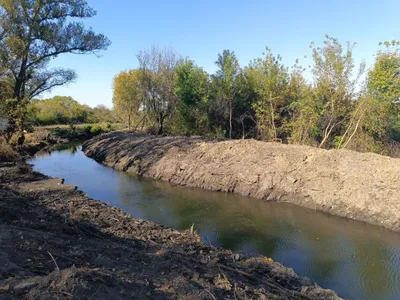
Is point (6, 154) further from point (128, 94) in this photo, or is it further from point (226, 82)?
point (128, 94)

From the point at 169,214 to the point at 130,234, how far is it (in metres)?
4.08

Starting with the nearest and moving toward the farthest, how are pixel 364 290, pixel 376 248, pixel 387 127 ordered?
pixel 364 290, pixel 376 248, pixel 387 127

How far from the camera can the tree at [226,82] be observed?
88.4 ft

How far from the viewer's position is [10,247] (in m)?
5.65

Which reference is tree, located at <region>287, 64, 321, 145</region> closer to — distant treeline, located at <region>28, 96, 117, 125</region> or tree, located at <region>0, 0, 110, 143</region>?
tree, located at <region>0, 0, 110, 143</region>

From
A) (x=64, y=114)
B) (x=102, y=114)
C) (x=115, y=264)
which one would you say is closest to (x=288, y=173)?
(x=115, y=264)

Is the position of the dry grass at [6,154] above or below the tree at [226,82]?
below

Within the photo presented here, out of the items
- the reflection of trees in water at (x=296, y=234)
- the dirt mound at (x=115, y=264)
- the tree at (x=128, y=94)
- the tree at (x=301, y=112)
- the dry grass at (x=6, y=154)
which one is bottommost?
the reflection of trees in water at (x=296, y=234)

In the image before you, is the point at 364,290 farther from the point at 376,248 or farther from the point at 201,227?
the point at 201,227

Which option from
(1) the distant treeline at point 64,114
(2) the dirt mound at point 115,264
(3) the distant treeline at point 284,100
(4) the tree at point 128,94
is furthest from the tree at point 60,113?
(2) the dirt mound at point 115,264

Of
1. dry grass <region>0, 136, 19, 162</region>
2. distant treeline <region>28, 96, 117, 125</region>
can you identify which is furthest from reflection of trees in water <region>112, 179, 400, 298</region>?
distant treeline <region>28, 96, 117, 125</region>

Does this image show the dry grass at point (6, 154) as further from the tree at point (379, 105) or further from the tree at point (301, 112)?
the tree at point (379, 105)

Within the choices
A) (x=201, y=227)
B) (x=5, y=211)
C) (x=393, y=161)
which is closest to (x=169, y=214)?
(x=201, y=227)

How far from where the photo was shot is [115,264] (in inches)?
237
